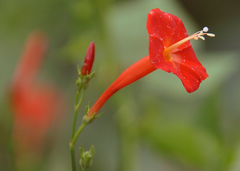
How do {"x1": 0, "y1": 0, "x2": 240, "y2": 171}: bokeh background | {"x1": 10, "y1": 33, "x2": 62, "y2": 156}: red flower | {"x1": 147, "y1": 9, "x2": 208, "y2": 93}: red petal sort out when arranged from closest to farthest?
{"x1": 147, "y1": 9, "x2": 208, "y2": 93}: red petal
{"x1": 10, "y1": 33, "x2": 62, "y2": 156}: red flower
{"x1": 0, "y1": 0, "x2": 240, "y2": 171}: bokeh background

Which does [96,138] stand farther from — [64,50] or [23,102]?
[23,102]

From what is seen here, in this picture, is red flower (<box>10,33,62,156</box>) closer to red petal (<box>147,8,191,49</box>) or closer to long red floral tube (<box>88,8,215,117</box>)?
long red floral tube (<box>88,8,215,117</box>)

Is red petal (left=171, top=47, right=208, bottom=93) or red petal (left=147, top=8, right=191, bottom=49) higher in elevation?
red petal (left=147, top=8, right=191, bottom=49)

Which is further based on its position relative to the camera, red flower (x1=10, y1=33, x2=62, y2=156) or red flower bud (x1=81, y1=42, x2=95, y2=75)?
red flower (x1=10, y1=33, x2=62, y2=156)

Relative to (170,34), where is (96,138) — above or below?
below

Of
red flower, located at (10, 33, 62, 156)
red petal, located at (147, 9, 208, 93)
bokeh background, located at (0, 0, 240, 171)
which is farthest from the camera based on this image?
bokeh background, located at (0, 0, 240, 171)

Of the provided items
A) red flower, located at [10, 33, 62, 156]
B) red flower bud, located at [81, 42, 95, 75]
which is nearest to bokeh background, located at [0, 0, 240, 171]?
red flower, located at [10, 33, 62, 156]

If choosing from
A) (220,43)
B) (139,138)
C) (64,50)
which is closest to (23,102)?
(139,138)
